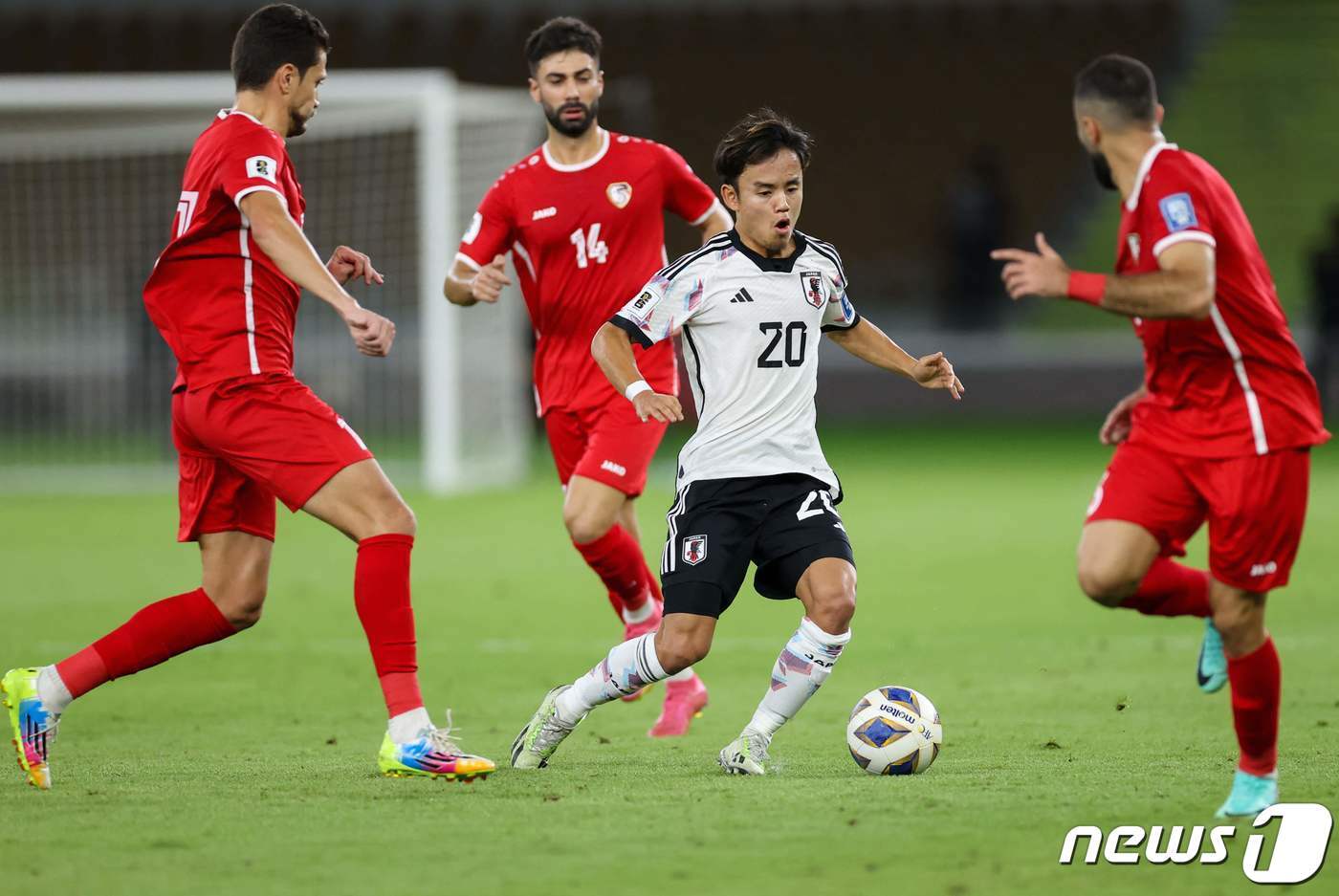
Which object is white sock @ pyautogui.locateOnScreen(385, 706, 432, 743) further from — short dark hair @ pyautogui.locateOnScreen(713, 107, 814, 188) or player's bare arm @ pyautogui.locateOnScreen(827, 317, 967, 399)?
short dark hair @ pyautogui.locateOnScreen(713, 107, 814, 188)

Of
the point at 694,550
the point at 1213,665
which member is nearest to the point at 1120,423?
the point at 1213,665

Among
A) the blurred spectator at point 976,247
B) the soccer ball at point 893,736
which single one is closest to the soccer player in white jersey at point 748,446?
the soccer ball at point 893,736

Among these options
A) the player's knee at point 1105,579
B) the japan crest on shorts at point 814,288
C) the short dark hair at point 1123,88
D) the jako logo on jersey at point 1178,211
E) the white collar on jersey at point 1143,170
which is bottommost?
the player's knee at point 1105,579

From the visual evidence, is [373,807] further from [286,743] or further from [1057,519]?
[1057,519]

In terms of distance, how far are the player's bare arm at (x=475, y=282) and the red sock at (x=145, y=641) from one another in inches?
62.7

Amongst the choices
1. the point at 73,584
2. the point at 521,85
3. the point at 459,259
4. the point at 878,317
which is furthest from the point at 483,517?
the point at 521,85

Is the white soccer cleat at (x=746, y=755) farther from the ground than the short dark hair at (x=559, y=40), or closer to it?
closer to it

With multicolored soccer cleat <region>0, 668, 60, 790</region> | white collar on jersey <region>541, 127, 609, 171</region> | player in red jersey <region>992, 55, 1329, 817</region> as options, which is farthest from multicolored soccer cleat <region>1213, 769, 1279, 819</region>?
white collar on jersey <region>541, 127, 609, 171</region>

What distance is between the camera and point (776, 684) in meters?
5.97

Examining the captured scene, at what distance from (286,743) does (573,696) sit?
1.31 meters

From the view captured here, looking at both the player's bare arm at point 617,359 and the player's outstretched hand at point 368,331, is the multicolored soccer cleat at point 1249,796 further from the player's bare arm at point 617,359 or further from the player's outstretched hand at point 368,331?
the player's outstretched hand at point 368,331

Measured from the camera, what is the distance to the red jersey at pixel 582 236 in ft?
24.9

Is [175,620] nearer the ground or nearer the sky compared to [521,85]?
nearer the ground

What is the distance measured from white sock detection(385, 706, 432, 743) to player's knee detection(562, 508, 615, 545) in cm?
158
